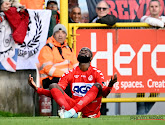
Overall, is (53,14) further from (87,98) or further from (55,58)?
(87,98)

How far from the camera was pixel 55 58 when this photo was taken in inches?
395

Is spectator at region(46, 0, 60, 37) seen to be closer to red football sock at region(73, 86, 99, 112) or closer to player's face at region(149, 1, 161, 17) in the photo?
player's face at region(149, 1, 161, 17)

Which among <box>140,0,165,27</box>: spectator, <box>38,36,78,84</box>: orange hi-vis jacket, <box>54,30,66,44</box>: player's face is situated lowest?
<box>38,36,78,84</box>: orange hi-vis jacket

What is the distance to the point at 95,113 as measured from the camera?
887 cm

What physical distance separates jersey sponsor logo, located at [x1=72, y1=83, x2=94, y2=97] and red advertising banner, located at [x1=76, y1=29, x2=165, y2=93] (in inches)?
81.0

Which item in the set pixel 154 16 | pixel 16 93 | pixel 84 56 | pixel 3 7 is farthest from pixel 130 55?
pixel 3 7

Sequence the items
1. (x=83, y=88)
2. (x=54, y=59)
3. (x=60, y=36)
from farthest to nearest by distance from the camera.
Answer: (x=60, y=36)
(x=54, y=59)
(x=83, y=88)

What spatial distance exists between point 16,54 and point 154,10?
295 centimetres

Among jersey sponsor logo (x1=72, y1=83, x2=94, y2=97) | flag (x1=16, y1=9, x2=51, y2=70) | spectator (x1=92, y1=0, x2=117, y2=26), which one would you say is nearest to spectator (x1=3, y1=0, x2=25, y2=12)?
flag (x1=16, y1=9, x2=51, y2=70)

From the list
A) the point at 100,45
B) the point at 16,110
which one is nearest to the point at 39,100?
the point at 16,110

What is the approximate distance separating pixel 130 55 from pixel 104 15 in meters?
0.98

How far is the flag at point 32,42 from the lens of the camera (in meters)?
10.7

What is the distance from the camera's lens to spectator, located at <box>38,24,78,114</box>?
9.95m

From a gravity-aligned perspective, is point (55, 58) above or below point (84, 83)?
→ above
